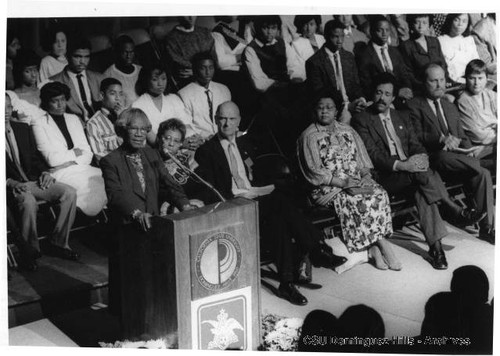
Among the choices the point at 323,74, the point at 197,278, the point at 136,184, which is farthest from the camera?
the point at 323,74

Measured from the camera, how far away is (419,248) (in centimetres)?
555

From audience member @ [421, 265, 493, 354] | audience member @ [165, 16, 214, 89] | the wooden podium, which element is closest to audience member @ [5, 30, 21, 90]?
audience member @ [165, 16, 214, 89]

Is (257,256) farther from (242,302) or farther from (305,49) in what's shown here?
(305,49)

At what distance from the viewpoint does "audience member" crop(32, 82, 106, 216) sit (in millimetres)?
5469

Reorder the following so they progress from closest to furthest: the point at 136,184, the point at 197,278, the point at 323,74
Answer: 1. the point at 197,278
2. the point at 136,184
3. the point at 323,74

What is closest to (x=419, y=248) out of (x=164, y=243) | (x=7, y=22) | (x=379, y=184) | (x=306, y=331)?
(x=379, y=184)

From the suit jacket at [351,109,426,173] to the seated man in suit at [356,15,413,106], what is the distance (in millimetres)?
122

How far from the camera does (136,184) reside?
17.7ft

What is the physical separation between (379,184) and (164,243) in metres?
1.37

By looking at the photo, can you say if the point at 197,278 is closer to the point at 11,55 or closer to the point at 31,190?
the point at 31,190

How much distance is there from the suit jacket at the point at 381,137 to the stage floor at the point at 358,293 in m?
0.49

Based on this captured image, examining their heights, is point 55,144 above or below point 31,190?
above

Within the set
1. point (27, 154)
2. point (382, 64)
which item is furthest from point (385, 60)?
point (27, 154)

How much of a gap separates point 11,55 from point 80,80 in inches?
17.1
